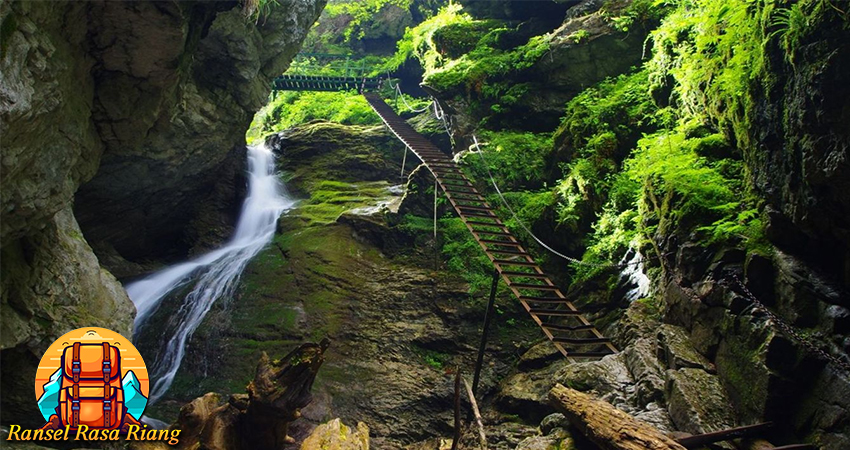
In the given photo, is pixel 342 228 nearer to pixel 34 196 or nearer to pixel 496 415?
pixel 496 415

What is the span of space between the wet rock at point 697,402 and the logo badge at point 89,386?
21.2 ft

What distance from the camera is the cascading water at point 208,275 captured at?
10805mm

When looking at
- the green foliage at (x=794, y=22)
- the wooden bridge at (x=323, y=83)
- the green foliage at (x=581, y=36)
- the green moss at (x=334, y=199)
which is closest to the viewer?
the green foliage at (x=794, y=22)

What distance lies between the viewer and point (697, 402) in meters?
5.39

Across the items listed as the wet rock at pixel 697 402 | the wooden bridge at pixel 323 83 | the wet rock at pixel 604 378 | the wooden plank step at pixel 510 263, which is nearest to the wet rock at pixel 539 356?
the wooden plank step at pixel 510 263

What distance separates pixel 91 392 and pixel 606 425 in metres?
5.84

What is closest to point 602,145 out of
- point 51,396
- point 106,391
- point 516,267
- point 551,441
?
point 516,267

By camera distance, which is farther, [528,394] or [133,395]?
[528,394]

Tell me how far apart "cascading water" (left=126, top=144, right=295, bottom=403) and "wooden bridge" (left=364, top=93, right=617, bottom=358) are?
5429 mm

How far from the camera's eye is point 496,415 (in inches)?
356

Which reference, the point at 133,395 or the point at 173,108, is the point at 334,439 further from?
the point at 173,108

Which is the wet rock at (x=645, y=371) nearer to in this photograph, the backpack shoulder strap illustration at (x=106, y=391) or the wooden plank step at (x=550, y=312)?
the wooden plank step at (x=550, y=312)

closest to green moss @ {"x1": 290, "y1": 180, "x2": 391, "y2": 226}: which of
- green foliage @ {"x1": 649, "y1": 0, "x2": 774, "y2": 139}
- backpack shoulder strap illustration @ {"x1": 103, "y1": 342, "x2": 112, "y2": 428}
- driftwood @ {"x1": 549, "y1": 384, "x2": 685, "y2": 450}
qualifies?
backpack shoulder strap illustration @ {"x1": 103, "y1": 342, "x2": 112, "y2": 428}

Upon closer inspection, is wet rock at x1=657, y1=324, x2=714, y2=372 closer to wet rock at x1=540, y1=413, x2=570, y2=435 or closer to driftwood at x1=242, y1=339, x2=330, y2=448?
wet rock at x1=540, y1=413, x2=570, y2=435
